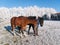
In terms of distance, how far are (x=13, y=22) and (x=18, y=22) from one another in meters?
0.60

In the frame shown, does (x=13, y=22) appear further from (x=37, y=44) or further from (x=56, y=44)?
(x=56, y=44)

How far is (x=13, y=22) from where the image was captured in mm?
12359

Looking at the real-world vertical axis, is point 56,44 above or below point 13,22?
below

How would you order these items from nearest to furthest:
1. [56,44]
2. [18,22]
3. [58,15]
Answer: [56,44], [18,22], [58,15]

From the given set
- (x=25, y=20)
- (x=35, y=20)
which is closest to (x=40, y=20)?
(x=35, y=20)

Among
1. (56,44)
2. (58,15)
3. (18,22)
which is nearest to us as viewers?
(56,44)

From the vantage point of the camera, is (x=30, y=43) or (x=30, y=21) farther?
(x=30, y=21)

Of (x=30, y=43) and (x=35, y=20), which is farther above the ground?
(x=35, y=20)

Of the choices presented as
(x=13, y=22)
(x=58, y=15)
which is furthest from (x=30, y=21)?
(x=58, y=15)

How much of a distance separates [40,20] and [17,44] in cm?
387

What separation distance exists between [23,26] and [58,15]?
4012 cm

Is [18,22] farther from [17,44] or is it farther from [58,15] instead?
[58,15]

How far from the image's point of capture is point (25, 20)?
12016mm

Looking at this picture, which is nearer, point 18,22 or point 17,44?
point 17,44
